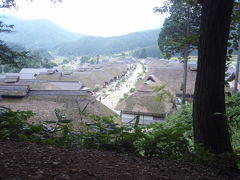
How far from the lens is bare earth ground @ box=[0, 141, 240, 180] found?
1.53 meters

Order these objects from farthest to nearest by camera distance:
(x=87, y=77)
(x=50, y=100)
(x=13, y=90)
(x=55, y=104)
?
(x=87, y=77), (x=13, y=90), (x=50, y=100), (x=55, y=104)

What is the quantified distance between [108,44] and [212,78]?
232 ft

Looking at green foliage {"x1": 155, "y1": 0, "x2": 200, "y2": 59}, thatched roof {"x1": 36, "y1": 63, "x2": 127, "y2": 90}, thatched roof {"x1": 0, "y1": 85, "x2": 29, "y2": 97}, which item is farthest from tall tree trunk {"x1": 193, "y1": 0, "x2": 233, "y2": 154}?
thatched roof {"x1": 36, "y1": 63, "x2": 127, "y2": 90}

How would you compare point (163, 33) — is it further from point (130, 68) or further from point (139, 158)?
point (130, 68)

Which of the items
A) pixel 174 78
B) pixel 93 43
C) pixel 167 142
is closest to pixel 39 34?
pixel 93 43

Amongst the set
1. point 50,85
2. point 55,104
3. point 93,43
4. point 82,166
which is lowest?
point 55,104

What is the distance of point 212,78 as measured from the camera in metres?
1.96

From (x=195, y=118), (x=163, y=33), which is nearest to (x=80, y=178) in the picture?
(x=195, y=118)

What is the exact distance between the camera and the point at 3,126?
7.81 ft

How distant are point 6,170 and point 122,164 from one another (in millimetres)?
819

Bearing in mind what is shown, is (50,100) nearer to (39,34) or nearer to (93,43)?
(93,43)

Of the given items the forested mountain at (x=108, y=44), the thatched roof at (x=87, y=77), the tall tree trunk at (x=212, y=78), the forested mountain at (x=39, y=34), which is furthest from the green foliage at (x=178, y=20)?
the forested mountain at (x=39, y=34)

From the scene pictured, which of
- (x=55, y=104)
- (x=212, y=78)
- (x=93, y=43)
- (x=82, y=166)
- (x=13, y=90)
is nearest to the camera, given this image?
(x=82, y=166)

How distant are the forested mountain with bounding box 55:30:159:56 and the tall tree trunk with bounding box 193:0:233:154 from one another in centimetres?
6105
